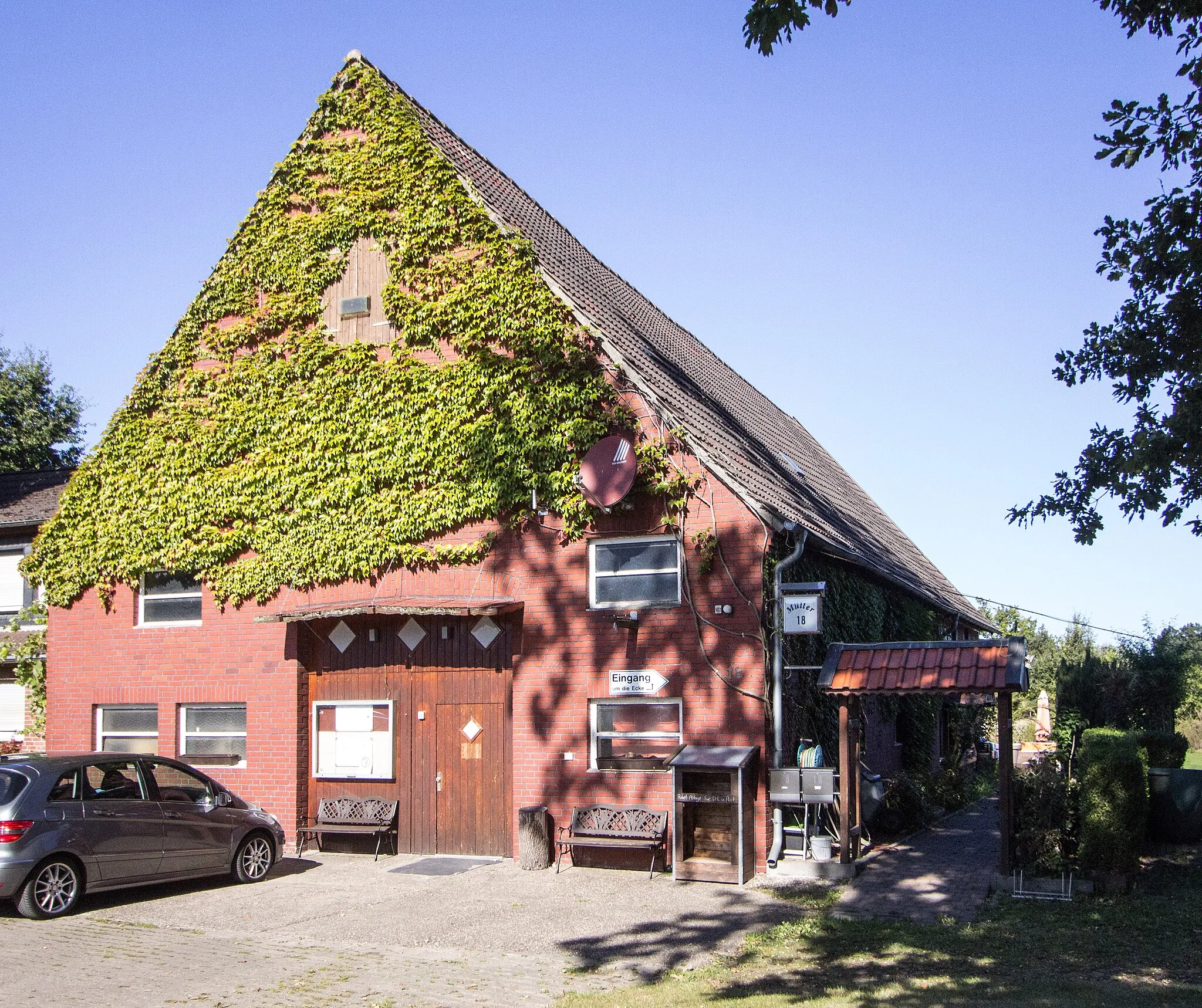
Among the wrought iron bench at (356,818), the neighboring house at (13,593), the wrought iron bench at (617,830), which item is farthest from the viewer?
the neighboring house at (13,593)

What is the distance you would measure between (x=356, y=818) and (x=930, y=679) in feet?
26.5

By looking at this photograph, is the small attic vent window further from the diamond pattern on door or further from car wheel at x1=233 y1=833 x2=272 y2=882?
car wheel at x1=233 y1=833 x2=272 y2=882

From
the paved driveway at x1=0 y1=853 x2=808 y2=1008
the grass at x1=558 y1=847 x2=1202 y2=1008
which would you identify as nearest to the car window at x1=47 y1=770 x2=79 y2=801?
the paved driveway at x1=0 y1=853 x2=808 y2=1008

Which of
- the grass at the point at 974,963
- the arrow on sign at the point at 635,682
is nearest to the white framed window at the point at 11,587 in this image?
the arrow on sign at the point at 635,682

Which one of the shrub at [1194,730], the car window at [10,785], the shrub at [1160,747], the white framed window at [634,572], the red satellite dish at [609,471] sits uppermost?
the red satellite dish at [609,471]

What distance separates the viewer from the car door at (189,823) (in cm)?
1313

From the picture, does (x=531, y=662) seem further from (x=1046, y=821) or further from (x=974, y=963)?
(x=974, y=963)

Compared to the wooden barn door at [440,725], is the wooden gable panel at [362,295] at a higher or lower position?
higher

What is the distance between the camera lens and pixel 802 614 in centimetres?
1411

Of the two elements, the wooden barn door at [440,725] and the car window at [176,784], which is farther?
the wooden barn door at [440,725]

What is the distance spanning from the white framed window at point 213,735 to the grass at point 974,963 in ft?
29.4

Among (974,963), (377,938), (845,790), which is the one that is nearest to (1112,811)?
(845,790)

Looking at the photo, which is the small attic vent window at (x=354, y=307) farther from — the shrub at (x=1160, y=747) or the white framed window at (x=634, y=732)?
the shrub at (x=1160, y=747)

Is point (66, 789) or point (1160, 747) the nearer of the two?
point (66, 789)
